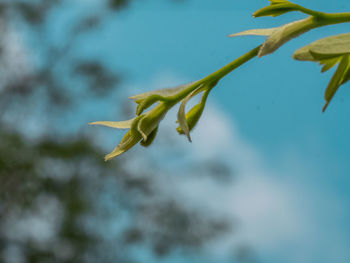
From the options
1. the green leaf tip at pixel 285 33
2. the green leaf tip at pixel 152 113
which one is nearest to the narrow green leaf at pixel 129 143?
the green leaf tip at pixel 152 113

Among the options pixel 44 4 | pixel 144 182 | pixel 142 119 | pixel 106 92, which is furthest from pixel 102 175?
pixel 142 119

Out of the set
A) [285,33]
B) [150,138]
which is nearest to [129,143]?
[150,138]

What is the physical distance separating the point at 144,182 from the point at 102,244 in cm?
81

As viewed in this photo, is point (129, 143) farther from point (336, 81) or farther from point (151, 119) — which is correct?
point (336, 81)

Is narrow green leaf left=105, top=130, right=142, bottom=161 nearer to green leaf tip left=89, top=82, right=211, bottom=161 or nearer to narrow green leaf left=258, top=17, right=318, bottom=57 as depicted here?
green leaf tip left=89, top=82, right=211, bottom=161

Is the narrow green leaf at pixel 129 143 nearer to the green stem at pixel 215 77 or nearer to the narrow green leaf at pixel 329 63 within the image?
the green stem at pixel 215 77

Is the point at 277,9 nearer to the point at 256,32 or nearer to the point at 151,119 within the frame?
the point at 256,32

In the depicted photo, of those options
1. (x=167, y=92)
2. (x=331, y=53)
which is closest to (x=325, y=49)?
(x=331, y=53)

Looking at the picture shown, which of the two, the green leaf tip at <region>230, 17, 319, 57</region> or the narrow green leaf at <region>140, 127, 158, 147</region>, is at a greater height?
A: the green leaf tip at <region>230, 17, 319, 57</region>

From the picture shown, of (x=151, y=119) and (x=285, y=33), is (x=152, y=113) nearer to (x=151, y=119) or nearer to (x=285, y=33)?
(x=151, y=119)

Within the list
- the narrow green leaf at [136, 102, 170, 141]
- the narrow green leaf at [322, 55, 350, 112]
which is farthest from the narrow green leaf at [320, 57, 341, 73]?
the narrow green leaf at [136, 102, 170, 141]

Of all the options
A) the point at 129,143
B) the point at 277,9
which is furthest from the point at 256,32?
the point at 129,143

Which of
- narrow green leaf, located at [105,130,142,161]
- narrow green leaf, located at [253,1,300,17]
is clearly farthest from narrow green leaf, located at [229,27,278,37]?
narrow green leaf, located at [105,130,142,161]

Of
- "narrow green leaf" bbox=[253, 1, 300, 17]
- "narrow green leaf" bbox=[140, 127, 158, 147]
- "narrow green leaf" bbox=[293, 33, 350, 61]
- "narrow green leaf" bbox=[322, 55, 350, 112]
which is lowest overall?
"narrow green leaf" bbox=[140, 127, 158, 147]
